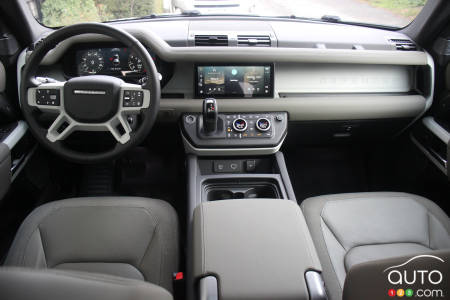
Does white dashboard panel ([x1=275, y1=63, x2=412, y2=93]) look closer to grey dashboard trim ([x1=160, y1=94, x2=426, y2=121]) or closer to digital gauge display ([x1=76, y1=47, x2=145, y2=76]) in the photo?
grey dashboard trim ([x1=160, y1=94, x2=426, y2=121])

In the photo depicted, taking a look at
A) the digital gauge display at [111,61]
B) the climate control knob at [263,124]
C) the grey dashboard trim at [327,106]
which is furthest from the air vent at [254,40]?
the digital gauge display at [111,61]

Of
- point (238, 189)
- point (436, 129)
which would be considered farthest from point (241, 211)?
point (436, 129)

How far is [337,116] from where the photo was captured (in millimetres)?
1968

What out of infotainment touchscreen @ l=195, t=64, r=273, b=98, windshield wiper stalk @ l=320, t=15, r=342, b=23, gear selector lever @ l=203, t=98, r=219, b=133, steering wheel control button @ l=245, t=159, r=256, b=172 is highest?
windshield wiper stalk @ l=320, t=15, r=342, b=23

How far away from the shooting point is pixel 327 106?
1906 millimetres

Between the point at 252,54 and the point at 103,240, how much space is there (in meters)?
1.06

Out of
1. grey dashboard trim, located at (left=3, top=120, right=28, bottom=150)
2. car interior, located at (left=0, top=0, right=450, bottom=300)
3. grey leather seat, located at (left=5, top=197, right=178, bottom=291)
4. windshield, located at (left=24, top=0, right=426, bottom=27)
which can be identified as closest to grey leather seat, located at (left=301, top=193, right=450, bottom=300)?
car interior, located at (left=0, top=0, right=450, bottom=300)

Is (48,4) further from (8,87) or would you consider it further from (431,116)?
→ (431,116)

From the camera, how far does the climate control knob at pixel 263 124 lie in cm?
178

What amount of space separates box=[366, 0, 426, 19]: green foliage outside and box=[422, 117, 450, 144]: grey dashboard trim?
1.95 feet

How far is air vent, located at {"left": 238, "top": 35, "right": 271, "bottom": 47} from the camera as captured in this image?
5.91ft

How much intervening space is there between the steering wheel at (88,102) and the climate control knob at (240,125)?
1.62 feet

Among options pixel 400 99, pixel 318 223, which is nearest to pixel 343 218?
pixel 318 223

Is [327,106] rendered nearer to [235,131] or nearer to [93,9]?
[235,131]
